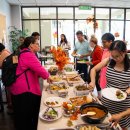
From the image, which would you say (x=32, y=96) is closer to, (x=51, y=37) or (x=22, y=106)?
(x=22, y=106)

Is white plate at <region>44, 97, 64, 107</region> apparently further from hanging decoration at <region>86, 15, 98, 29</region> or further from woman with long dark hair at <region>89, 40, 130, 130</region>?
hanging decoration at <region>86, 15, 98, 29</region>

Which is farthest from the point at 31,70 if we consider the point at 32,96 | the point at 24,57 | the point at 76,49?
the point at 76,49

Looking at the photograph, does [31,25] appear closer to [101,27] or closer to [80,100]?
[101,27]

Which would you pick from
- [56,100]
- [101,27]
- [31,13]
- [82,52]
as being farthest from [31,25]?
[56,100]

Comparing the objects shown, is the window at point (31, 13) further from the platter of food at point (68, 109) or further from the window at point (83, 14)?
the platter of food at point (68, 109)

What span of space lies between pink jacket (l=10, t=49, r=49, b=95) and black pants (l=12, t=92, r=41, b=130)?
6cm

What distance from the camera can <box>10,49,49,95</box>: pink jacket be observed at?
78.9 inches

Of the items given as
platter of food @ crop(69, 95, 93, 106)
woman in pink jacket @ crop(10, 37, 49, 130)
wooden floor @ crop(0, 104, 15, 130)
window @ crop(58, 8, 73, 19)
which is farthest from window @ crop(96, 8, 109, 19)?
platter of food @ crop(69, 95, 93, 106)

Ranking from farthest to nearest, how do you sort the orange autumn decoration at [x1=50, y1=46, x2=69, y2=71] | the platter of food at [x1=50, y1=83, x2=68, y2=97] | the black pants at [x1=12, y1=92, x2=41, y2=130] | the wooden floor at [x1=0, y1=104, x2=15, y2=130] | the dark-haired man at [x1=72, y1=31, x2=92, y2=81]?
the dark-haired man at [x1=72, y1=31, x2=92, y2=81] → the wooden floor at [x1=0, y1=104, x2=15, y2=130] → the orange autumn decoration at [x1=50, y1=46, x2=69, y2=71] → the black pants at [x1=12, y1=92, x2=41, y2=130] → the platter of food at [x1=50, y1=83, x2=68, y2=97]

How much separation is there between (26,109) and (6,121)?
3.56ft

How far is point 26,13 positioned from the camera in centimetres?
830

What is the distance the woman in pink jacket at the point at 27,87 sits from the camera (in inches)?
79.3

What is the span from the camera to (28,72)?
2045mm

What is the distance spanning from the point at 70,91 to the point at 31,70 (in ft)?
1.66
